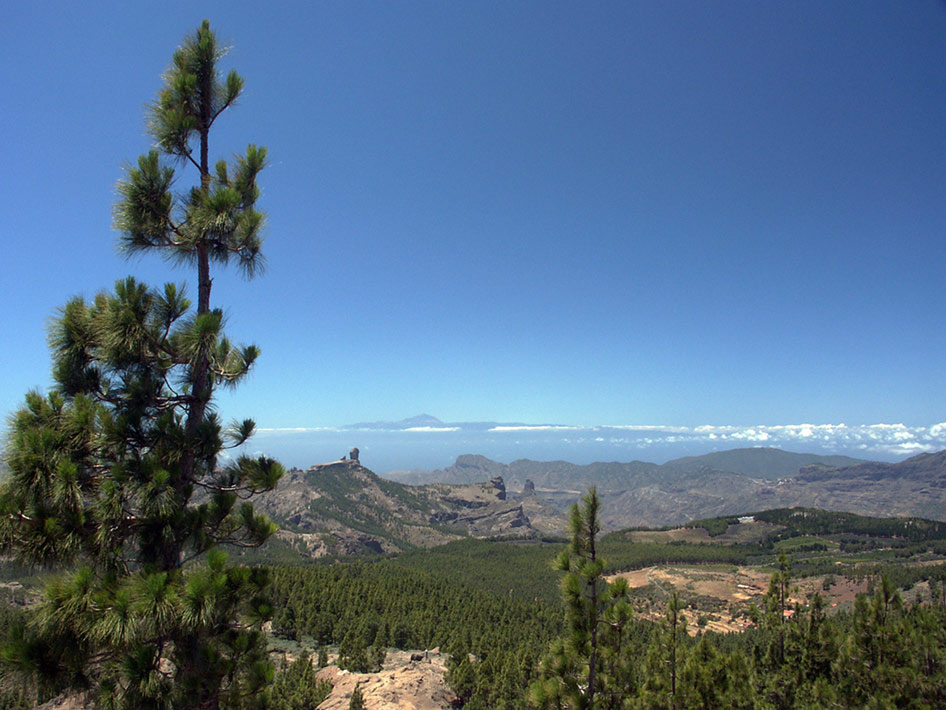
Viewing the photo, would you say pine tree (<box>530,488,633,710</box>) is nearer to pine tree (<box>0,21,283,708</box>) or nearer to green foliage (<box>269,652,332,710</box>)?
pine tree (<box>0,21,283,708</box>)

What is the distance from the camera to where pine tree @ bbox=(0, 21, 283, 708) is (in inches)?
217

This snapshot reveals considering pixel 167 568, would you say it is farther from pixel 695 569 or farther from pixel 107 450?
pixel 695 569

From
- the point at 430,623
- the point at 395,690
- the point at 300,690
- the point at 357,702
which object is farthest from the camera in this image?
the point at 430,623

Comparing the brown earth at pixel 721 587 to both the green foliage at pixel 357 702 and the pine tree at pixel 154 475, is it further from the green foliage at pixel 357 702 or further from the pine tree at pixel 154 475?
the pine tree at pixel 154 475

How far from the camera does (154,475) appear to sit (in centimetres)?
607

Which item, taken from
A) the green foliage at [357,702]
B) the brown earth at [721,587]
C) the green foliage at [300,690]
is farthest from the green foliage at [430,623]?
the brown earth at [721,587]

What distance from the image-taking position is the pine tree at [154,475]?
Result: 5520 millimetres

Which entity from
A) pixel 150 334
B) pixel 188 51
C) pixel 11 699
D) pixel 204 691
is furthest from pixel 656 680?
pixel 188 51

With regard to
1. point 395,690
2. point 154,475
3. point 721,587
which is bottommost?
point 721,587

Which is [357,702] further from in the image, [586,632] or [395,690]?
[586,632]

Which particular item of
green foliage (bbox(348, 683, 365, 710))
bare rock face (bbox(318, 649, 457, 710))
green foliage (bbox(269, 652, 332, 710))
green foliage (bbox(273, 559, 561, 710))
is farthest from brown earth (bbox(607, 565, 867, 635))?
green foliage (bbox(348, 683, 365, 710))

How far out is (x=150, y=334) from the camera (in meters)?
6.58

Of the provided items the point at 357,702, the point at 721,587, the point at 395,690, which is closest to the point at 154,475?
the point at 357,702

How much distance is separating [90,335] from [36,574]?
129 inches
